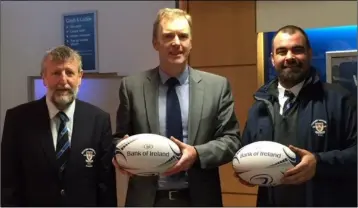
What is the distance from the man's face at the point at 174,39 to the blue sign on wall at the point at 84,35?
1.66 feet

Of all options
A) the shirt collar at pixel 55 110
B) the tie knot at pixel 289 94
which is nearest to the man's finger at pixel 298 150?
the tie knot at pixel 289 94

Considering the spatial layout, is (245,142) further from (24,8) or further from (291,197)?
(24,8)

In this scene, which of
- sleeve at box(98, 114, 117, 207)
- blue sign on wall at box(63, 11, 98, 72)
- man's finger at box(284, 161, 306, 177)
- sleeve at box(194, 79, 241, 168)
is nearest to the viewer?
man's finger at box(284, 161, 306, 177)

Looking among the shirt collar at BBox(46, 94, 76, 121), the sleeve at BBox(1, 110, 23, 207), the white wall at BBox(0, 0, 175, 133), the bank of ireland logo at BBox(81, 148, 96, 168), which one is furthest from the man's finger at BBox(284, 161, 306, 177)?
the white wall at BBox(0, 0, 175, 133)

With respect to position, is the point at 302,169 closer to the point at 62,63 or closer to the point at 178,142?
the point at 178,142

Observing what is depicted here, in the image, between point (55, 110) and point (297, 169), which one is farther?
point (55, 110)

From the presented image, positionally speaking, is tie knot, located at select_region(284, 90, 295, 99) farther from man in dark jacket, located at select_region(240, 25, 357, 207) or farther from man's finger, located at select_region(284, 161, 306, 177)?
man's finger, located at select_region(284, 161, 306, 177)

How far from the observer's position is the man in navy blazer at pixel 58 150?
1592mm

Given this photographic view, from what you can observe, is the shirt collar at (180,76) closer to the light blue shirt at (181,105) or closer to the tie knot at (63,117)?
the light blue shirt at (181,105)

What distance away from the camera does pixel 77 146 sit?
5.28 ft

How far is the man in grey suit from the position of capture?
157cm

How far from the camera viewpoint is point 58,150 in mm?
1598

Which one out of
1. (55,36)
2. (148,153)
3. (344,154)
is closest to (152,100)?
(148,153)

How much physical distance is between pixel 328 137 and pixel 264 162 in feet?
0.76
